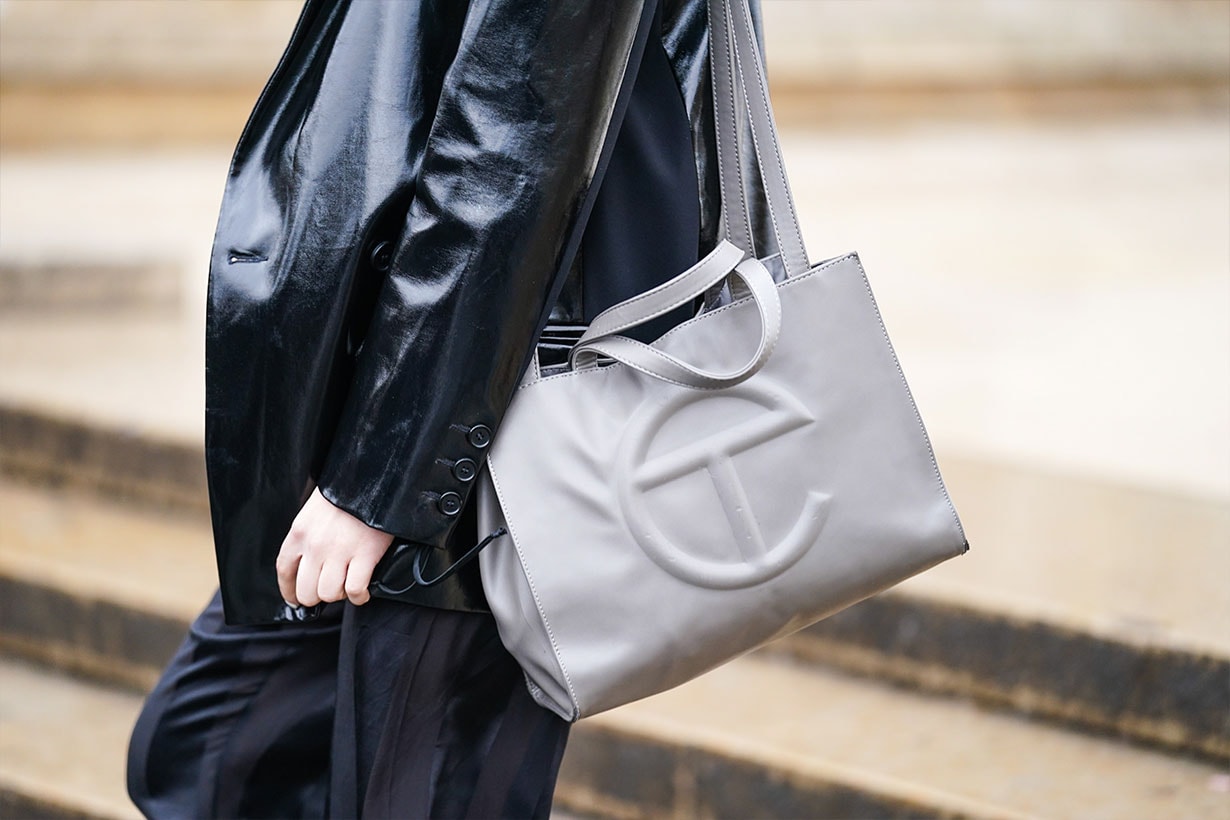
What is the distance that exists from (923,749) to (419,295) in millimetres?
1399

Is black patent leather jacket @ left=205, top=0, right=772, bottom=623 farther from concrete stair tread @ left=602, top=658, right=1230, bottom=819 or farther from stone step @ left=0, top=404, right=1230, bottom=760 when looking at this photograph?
stone step @ left=0, top=404, right=1230, bottom=760

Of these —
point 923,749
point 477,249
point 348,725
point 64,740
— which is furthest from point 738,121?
point 64,740

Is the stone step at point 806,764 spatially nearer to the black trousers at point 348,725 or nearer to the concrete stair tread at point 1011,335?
the concrete stair tread at point 1011,335

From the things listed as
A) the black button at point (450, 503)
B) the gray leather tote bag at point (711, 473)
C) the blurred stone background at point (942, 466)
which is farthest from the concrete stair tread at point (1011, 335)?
the black button at point (450, 503)

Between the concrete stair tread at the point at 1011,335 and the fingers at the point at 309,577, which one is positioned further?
the concrete stair tread at the point at 1011,335

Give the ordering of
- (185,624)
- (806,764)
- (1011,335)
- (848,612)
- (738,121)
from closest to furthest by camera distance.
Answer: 1. (738,121)
2. (806,764)
3. (848,612)
4. (185,624)
5. (1011,335)

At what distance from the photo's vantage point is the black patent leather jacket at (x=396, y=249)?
0.85m

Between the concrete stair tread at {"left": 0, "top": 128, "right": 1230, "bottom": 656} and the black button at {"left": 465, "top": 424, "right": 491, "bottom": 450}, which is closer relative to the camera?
the black button at {"left": 465, "top": 424, "right": 491, "bottom": 450}

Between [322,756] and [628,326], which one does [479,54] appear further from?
[322,756]

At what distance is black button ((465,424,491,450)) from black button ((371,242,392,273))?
0.48 ft

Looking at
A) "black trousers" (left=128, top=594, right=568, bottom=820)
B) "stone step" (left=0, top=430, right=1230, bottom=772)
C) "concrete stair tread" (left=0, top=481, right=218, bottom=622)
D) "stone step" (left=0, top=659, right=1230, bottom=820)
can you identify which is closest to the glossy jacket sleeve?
"black trousers" (left=128, top=594, right=568, bottom=820)

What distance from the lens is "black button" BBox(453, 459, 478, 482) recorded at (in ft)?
2.89

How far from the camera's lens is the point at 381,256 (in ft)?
3.00

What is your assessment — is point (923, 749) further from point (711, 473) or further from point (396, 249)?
point (396, 249)
